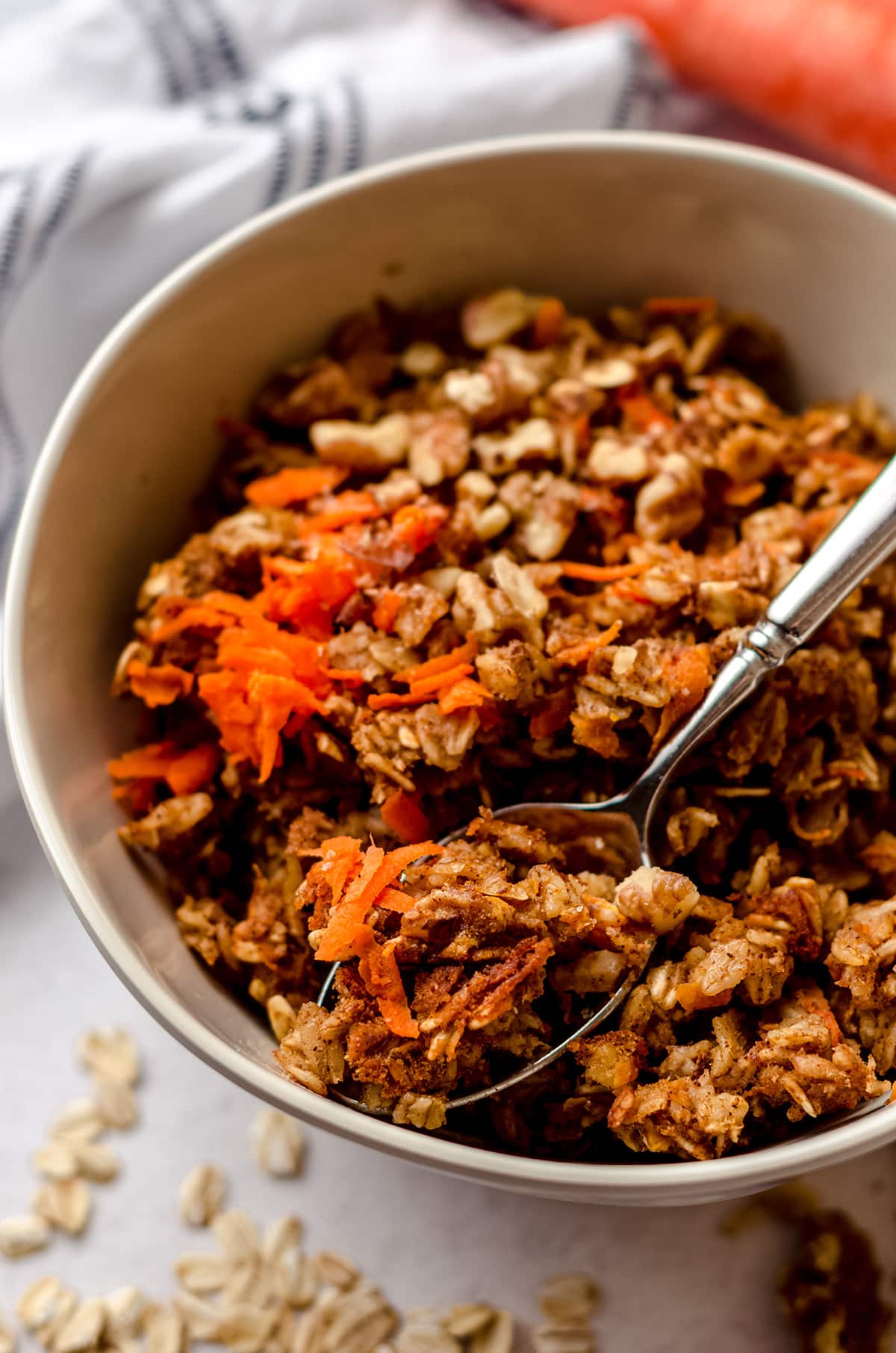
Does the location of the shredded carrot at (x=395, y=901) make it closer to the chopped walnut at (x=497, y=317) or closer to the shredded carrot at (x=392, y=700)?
the shredded carrot at (x=392, y=700)

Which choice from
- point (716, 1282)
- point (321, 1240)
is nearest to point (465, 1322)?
point (321, 1240)

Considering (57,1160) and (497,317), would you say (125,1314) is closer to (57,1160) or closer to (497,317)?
(57,1160)

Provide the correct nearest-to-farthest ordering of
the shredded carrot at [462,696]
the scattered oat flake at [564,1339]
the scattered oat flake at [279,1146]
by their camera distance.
Answer: the shredded carrot at [462,696]
the scattered oat flake at [564,1339]
the scattered oat flake at [279,1146]

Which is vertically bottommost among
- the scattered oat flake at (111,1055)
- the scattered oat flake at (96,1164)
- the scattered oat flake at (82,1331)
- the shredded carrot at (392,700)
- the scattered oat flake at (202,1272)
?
the scattered oat flake at (82,1331)

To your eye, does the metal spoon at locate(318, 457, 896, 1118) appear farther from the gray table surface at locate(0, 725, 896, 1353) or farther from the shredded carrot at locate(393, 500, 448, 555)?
the gray table surface at locate(0, 725, 896, 1353)

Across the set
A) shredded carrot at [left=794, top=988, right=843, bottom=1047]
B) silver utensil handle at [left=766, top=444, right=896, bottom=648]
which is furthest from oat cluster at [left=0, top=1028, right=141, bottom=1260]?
silver utensil handle at [left=766, top=444, right=896, bottom=648]

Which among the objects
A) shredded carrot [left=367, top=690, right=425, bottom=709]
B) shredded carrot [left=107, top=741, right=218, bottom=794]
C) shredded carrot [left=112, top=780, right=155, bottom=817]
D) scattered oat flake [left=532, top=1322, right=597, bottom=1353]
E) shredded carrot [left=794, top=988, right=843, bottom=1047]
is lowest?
scattered oat flake [left=532, top=1322, right=597, bottom=1353]

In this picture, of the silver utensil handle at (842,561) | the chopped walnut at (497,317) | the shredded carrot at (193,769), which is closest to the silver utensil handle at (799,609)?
the silver utensil handle at (842,561)

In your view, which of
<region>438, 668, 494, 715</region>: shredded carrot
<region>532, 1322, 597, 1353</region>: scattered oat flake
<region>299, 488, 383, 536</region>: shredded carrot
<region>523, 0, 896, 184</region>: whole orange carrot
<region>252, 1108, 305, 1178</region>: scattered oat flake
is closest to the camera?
<region>438, 668, 494, 715</region>: shredded carrot
